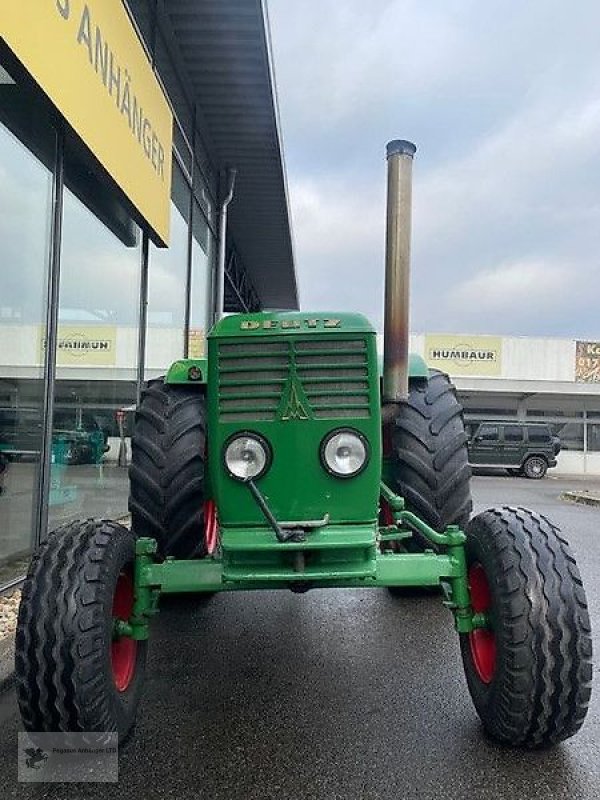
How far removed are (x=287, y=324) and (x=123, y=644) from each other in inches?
59.8

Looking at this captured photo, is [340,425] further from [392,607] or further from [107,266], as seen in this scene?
[107,266]

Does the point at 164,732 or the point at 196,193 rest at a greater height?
the point at 196,193

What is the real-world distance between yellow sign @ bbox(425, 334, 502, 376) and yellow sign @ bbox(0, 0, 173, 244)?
2095 cm

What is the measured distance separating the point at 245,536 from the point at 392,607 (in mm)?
2245

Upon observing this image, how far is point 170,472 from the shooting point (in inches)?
154

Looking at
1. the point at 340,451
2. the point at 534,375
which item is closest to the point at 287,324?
the point at 340,451

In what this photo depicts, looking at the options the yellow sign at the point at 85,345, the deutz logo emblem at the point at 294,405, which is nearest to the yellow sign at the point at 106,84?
the yellow sign at the point at 85,345

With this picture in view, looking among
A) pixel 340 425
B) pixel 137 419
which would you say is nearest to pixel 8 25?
pixel 137 419

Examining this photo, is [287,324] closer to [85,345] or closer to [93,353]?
[85,345]

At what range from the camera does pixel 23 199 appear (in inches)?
204

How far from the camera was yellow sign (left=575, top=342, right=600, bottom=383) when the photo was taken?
89.1 feet

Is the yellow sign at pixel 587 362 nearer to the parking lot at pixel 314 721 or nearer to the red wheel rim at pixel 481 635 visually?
the parking lot at pixel 314 721

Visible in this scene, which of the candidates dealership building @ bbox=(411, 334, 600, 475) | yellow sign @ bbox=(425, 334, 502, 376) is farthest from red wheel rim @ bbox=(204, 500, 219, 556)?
yellow sign @ bbox=(425, 334, 502, 376)

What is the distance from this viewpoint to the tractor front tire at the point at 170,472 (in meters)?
3.91
